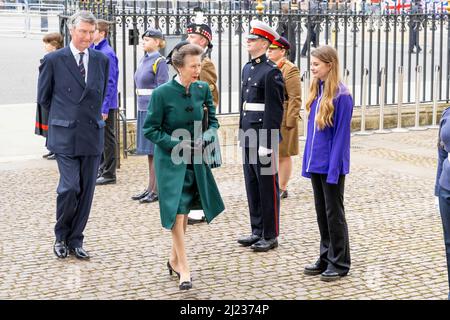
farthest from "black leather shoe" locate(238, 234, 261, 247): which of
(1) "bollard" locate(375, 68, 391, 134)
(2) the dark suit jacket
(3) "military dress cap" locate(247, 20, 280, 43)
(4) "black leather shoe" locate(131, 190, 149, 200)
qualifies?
(1) "bollard" locate(375, 68, 391, 134)

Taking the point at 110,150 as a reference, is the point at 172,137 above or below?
above

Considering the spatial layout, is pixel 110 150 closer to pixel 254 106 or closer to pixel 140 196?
pixel 140 196

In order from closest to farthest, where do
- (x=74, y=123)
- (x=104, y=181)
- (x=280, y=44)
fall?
1. (x=74, y=123)
2. (x=280, y=44)
3. (x=104, y=181)

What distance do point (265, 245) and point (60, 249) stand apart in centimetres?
159

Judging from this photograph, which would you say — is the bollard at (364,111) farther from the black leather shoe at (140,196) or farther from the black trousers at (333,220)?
the black trousers at (333,220)

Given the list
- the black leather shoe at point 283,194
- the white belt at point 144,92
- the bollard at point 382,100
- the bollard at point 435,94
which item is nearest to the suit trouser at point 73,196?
the white belt at point 144,92

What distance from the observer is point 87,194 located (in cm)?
762

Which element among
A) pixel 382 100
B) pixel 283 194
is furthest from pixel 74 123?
pixel 382 100

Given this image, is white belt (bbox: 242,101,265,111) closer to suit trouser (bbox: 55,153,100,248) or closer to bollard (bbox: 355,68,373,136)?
suit trouser (bbox: 55,153,100,248)

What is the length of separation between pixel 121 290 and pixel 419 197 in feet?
13.5

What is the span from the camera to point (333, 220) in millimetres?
6941

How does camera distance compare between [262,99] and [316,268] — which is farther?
[262,99]

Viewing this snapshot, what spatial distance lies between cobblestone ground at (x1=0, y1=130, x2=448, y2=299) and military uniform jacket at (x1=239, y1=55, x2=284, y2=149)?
0.92 m

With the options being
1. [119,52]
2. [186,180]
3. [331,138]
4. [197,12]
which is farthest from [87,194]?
[119,52]
